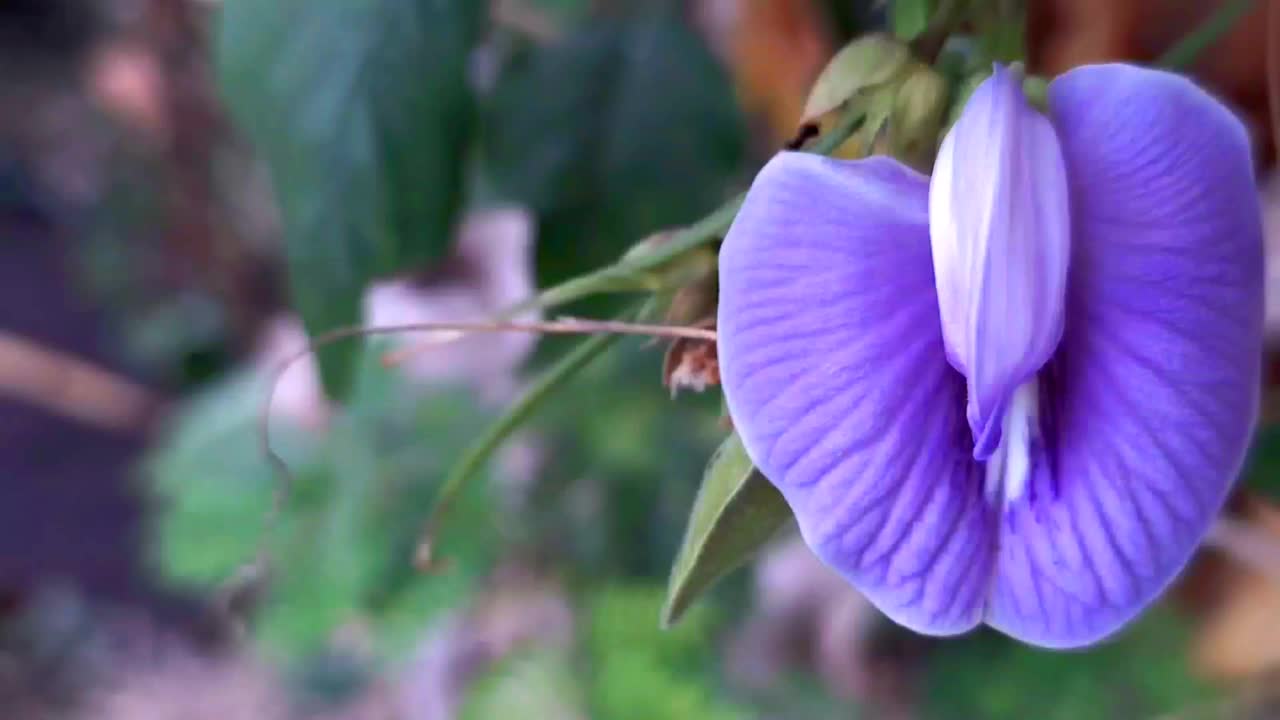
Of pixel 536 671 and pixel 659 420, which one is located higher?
pixel 659 420

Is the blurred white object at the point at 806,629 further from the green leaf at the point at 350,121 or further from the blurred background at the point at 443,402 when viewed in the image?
the green leaf at the point at 350,121

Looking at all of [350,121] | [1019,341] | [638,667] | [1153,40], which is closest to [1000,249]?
[1019,341]

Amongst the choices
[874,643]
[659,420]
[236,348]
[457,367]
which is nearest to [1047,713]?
[874,643]

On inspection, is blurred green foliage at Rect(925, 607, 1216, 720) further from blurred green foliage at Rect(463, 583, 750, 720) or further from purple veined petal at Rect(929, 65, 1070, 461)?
purple veined petal at Rect(929, 65, 1070, 461)

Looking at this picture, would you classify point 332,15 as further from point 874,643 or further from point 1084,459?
point 874,643

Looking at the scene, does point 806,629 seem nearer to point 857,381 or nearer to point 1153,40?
point 1153,40

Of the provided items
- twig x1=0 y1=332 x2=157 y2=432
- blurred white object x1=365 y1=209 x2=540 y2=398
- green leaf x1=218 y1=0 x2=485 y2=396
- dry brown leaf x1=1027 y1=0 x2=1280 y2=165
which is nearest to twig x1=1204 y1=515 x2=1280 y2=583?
dry brown leaf x1=1027 y1=0 x2=1280 y2=165

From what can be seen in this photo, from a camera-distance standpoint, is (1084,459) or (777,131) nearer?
(1084,459)
